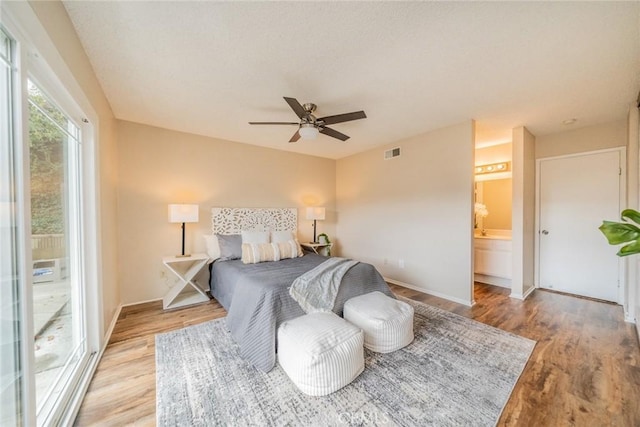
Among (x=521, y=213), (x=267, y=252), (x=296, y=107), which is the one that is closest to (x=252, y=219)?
(x=267, y=252)

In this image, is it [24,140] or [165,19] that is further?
[165,19]

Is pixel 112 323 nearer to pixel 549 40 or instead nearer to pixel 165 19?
pixel 165 19

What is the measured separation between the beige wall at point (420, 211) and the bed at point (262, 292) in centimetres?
123

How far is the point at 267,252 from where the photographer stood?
3330 millimetres

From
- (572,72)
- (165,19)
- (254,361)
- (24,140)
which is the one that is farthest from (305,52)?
(254,361)

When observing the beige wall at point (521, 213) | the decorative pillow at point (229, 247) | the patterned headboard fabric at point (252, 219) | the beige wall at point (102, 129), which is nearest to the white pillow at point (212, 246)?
the decorative pillow at point (229, 247)

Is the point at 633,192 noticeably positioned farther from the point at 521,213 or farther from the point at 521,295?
the point at 521,295

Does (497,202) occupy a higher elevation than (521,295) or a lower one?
higher

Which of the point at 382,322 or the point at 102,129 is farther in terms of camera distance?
the point at 102,129

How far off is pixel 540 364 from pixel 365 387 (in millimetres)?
1512

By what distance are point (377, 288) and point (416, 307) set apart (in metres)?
0.80

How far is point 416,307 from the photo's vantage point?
311cm

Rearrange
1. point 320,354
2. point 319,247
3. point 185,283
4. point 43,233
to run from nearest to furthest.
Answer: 1. point 43,233
2. point 320,354
3. point 185,283
4. point 319,247

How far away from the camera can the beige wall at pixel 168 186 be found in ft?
10.5
